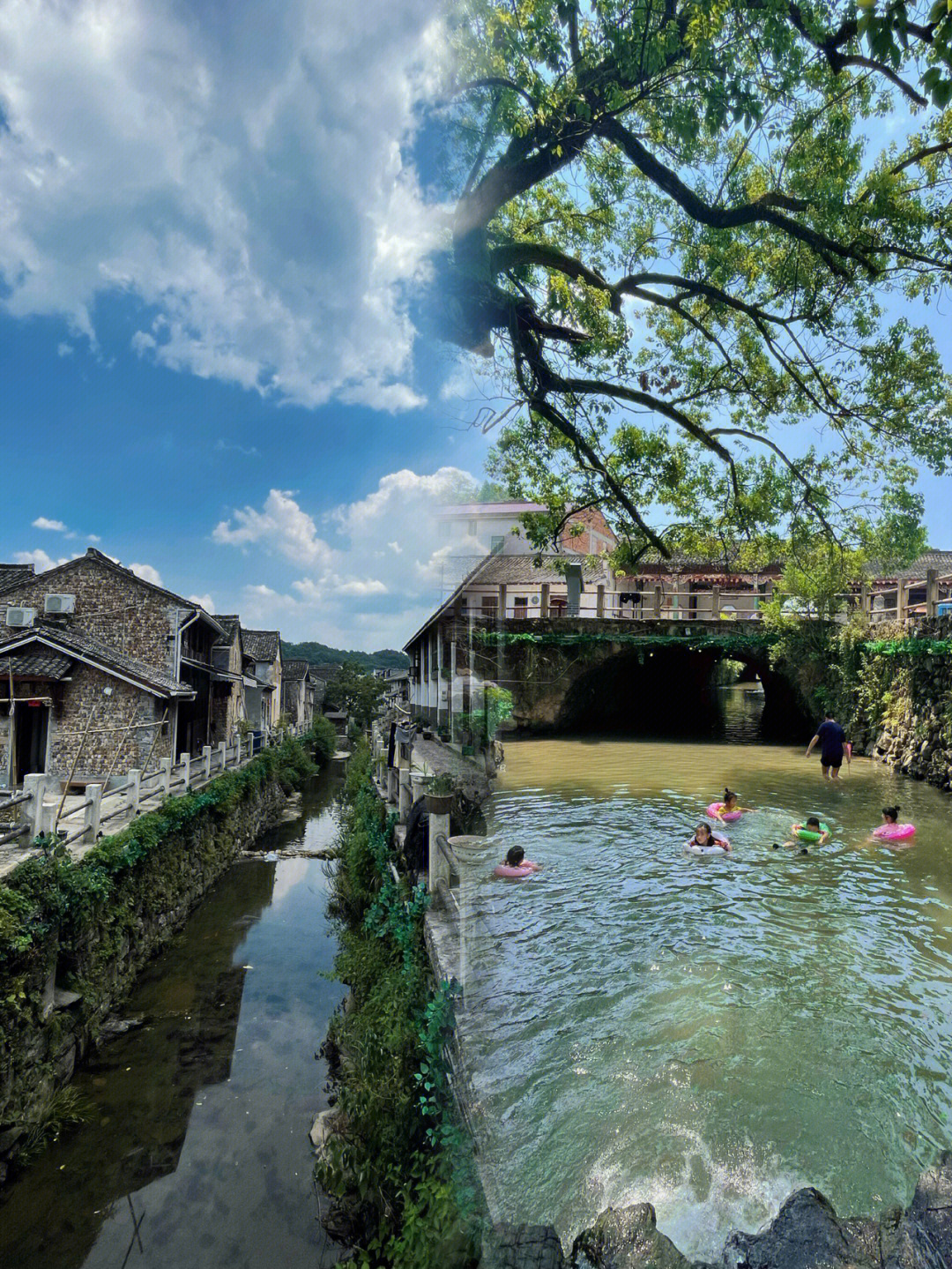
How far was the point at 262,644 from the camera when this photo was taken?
41062mm

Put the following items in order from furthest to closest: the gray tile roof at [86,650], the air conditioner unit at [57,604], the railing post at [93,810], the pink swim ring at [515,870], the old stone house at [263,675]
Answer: the old stone house at [263,675]
the air conditioner unit at [57,604]
the gray tile roof at [86,650]
the railing post at [93,810]
the pink swim ring at [515,870]

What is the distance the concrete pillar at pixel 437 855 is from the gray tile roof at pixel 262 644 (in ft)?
111

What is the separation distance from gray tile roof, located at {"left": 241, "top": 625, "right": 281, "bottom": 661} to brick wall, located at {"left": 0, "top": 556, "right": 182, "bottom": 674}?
55.7ft

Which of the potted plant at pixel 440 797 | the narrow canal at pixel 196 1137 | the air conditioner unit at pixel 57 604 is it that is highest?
the air conditioner unit at pixel 57 604

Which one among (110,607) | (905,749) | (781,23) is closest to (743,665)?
(905,749)

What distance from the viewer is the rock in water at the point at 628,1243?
271 centimetres

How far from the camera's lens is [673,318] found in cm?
736

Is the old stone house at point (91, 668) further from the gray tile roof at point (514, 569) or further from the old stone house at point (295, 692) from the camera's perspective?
the old stone house at point (295, 692)

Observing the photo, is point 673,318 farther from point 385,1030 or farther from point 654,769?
point 654,769

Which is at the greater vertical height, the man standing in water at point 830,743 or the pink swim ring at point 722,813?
the man standing in water at point 830,743

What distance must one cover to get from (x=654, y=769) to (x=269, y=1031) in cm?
931

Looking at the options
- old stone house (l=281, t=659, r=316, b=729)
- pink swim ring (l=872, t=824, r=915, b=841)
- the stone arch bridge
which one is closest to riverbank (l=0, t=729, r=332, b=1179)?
the stone arch bridge

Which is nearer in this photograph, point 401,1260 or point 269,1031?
point 401,1260

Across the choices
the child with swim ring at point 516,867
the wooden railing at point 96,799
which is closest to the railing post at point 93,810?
the wooden railing at point 96,799
